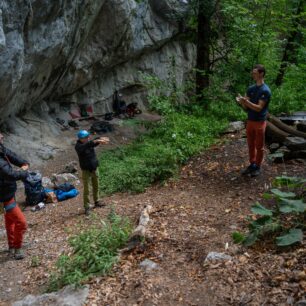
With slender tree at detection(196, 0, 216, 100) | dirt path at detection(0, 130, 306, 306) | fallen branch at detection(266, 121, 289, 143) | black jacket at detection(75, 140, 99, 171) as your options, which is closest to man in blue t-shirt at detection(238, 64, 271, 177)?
dirt path at detection(0, 130, 306, 306)

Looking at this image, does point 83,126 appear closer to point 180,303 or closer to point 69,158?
point 69,158

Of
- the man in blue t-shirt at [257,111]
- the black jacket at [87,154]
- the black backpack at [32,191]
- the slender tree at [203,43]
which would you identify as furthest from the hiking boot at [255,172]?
the slender tree at [203,43]

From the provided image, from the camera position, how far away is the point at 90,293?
4.35m

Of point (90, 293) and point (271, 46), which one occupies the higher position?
point (271, 46)

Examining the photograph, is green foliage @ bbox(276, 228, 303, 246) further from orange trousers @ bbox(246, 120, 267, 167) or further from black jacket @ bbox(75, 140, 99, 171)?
black jacket @ bbox(75, 140, 99, 171)

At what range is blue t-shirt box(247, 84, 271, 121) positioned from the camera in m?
6.59

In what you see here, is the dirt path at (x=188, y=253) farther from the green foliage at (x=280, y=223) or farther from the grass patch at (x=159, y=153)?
the grass patch at (x=159, y=153)

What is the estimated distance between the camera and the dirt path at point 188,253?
3.94m

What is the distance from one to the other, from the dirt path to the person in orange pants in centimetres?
29

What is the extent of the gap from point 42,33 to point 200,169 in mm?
5836

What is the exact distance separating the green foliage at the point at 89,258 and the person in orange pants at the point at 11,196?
1.12 meters

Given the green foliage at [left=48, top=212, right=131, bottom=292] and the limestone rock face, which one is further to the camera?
the limestone rock face

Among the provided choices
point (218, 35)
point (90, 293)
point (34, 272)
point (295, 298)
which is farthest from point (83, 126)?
point (295, 298)

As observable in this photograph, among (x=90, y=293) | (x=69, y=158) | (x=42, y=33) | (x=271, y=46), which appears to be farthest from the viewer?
(x=271, y=46)
